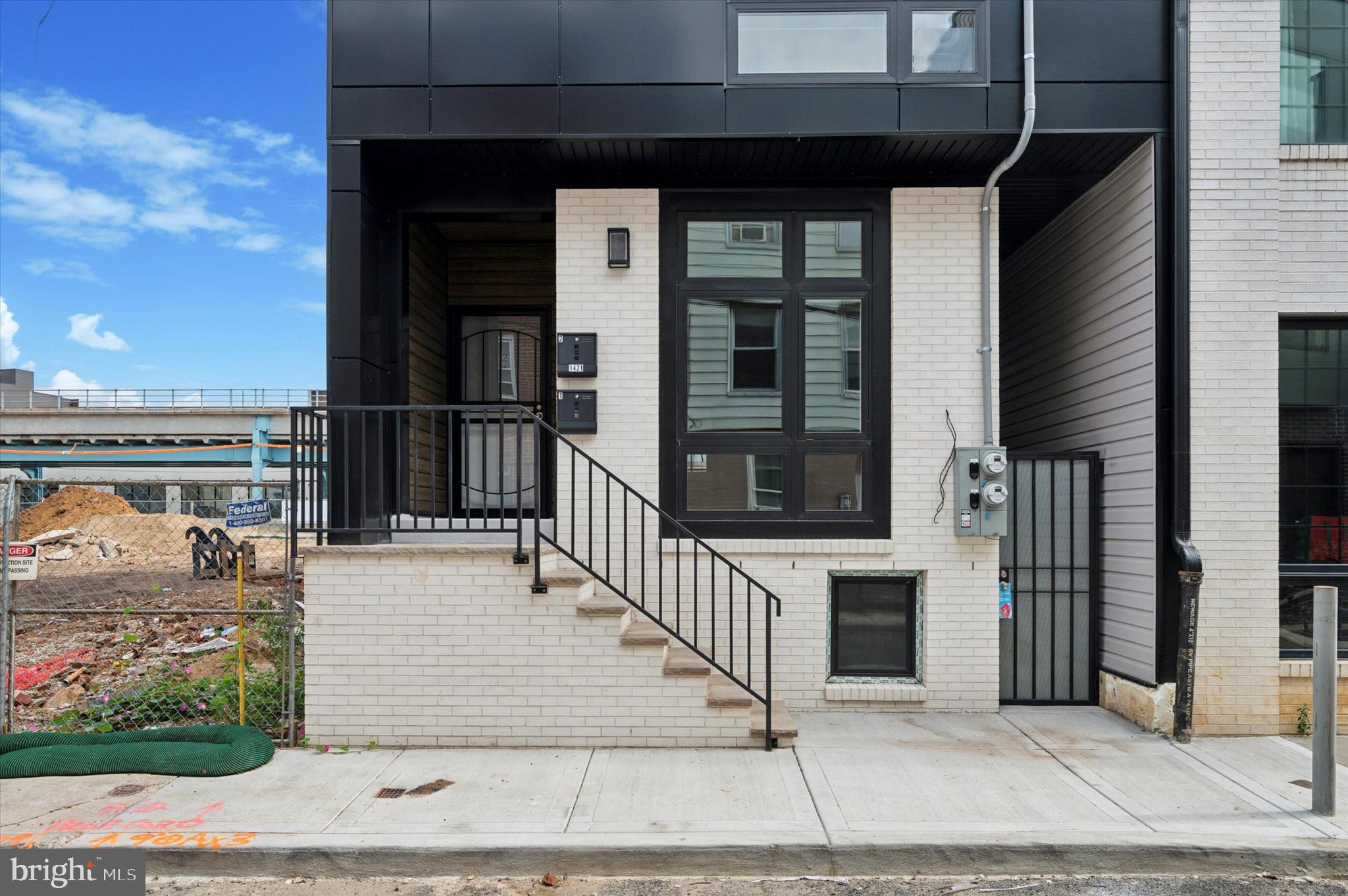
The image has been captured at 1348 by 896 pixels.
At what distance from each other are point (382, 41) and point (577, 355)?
8.87 ft

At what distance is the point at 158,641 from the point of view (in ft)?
28.8

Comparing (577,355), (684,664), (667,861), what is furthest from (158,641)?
(667,861)

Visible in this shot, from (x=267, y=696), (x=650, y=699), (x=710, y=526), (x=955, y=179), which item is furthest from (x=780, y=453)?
(x=267, y=696)

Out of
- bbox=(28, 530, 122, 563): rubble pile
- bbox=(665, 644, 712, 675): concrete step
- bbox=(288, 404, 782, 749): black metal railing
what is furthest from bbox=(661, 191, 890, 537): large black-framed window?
bbox=(28, 530, 122, 563): rubble pile

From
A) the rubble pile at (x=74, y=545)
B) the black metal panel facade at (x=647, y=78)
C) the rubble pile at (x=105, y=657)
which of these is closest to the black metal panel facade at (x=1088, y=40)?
the black metal panel facade at (x=647, y=78)

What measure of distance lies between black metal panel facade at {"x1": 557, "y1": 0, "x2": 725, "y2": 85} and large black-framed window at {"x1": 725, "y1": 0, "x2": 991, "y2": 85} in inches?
7.5

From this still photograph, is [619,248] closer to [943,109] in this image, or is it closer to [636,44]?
[636,44]

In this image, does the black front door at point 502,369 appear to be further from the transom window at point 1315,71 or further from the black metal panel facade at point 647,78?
the transom window at point 1315,71

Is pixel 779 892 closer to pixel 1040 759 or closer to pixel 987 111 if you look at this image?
pixel 1040 759

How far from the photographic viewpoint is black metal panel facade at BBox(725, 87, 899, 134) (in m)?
5.77

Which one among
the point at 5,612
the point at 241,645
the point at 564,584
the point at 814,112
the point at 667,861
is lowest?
the point at 667,861

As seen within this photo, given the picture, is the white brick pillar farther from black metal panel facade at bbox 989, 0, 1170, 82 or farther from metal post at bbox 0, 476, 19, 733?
metal post at bbox 0, 476, 19, 733

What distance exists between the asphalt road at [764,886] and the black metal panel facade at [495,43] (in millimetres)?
5208

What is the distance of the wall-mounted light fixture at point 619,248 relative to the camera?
620 centimetres
